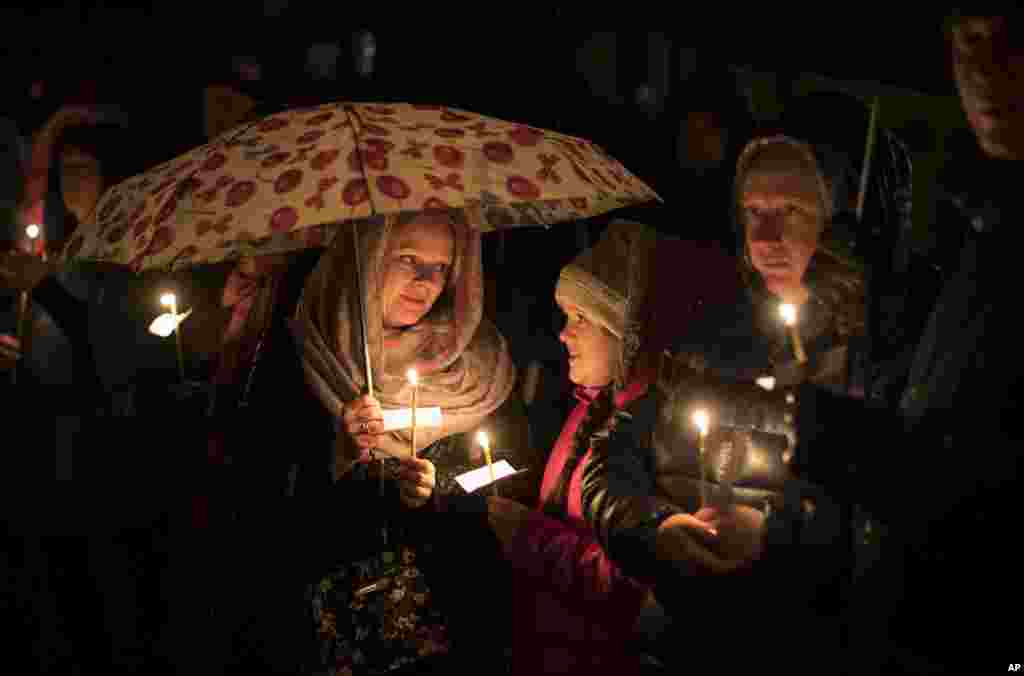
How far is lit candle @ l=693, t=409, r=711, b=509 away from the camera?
3.25m

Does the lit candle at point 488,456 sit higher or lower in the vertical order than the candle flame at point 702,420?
lower

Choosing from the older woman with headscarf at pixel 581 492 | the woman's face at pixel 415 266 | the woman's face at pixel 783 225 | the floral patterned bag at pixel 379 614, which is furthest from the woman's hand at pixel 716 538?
the woman's face at pixel 415 266

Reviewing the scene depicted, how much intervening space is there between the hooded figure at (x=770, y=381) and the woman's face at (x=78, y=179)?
4732mm

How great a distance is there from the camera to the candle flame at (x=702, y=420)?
3.25 m

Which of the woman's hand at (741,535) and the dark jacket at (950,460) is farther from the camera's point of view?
the woman's hand at (741,535)

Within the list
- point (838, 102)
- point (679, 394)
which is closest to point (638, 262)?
point (679, 394)

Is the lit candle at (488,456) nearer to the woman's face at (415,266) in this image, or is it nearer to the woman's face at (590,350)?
the woman's face at (590,350)

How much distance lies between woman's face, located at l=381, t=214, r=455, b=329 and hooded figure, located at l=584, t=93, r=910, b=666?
1180 mm

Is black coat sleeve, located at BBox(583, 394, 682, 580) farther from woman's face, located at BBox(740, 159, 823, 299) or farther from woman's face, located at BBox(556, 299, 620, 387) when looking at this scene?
woman's face, located at BBox(740, 159, 823, 299)

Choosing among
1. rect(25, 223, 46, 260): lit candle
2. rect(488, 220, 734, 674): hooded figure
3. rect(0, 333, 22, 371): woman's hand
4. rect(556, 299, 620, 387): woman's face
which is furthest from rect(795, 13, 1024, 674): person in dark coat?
rect(0, 333, 22, 371): woman's hand

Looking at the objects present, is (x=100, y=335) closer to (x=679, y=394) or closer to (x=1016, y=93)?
(x=679, y=394)

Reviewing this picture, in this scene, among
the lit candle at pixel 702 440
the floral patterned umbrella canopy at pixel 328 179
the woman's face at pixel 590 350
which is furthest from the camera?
the woman's face at pixel 590 350

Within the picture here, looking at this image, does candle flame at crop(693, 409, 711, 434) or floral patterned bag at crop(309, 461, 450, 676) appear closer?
candle flame at crop(693, 409, 711, 434)

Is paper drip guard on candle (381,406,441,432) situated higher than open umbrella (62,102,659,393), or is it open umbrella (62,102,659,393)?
open umbrella (62,102,659,393)
